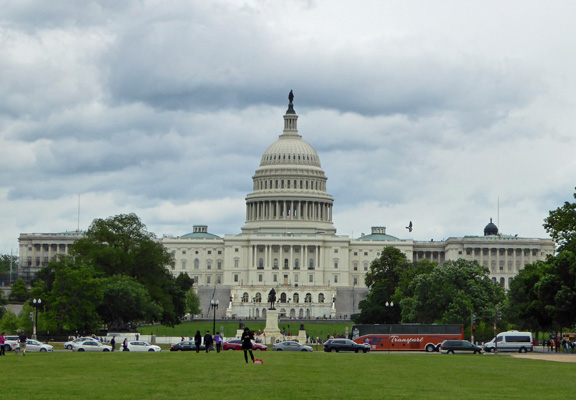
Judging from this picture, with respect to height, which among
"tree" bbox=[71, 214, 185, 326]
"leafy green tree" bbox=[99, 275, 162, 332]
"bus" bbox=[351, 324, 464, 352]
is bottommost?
"bus" bbox=[351, 324, 464, 352]

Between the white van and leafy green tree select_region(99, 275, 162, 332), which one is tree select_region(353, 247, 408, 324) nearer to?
leafy green tree select_region(99, 275, 162, 332)

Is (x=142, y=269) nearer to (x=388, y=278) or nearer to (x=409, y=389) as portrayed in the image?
(x=388, y=278)

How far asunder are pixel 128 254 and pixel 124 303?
42.5 feet

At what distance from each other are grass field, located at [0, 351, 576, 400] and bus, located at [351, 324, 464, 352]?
111 feet

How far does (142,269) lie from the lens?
4636 inches

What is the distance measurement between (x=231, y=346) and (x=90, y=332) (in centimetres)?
2981

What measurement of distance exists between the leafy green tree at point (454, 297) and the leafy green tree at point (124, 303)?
25.9 meters

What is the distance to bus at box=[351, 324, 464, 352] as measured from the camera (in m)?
85.6

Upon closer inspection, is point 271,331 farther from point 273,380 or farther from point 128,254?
point 273,380

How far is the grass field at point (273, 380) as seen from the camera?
107ft

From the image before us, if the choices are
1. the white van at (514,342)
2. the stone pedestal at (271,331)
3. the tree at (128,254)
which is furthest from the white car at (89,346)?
the tree at (128,254)

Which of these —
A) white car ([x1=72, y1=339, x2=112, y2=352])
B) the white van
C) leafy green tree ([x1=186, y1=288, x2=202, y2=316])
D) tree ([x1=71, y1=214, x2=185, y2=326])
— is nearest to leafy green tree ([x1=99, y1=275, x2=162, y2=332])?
tree ([x1=71, y1=214, x2=185, y2=326])

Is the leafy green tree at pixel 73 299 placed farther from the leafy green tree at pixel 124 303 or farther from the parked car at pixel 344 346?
the parked car at pixel 344 346

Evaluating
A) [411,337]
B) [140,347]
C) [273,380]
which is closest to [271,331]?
[411,337]
